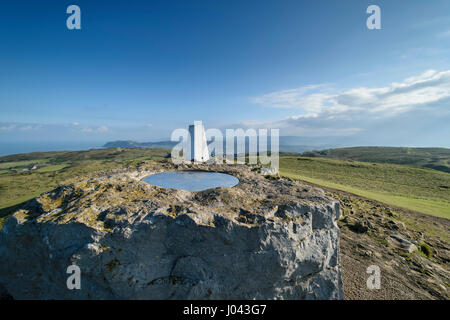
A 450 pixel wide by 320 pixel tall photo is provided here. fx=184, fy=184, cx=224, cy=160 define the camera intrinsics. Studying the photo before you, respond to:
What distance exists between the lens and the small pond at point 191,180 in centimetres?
765

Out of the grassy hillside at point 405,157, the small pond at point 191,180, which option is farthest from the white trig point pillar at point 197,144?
the grassy hillside at point 405,157

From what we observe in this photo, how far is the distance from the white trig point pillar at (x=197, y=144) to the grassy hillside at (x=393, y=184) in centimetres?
2095

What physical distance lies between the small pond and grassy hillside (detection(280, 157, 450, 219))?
70.7 feet

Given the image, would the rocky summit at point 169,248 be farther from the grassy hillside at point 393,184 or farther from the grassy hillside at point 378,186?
the grassy hillside at point 393,184

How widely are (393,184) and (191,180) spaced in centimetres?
3670

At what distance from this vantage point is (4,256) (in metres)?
5.82

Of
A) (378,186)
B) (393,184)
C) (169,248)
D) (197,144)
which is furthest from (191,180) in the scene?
(393,184)

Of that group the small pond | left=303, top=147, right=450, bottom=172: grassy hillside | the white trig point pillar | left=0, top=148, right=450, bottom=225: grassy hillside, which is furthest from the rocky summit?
left=303, top=147, right=450, bottom=172: grassy hillside

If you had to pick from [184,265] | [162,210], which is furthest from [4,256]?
[184,265]

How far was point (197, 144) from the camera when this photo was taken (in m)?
12.2

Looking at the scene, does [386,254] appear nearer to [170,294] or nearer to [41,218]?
[170,294]

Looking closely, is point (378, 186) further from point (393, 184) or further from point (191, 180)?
point (191, 180)

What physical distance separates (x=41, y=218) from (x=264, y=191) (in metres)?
7.33
